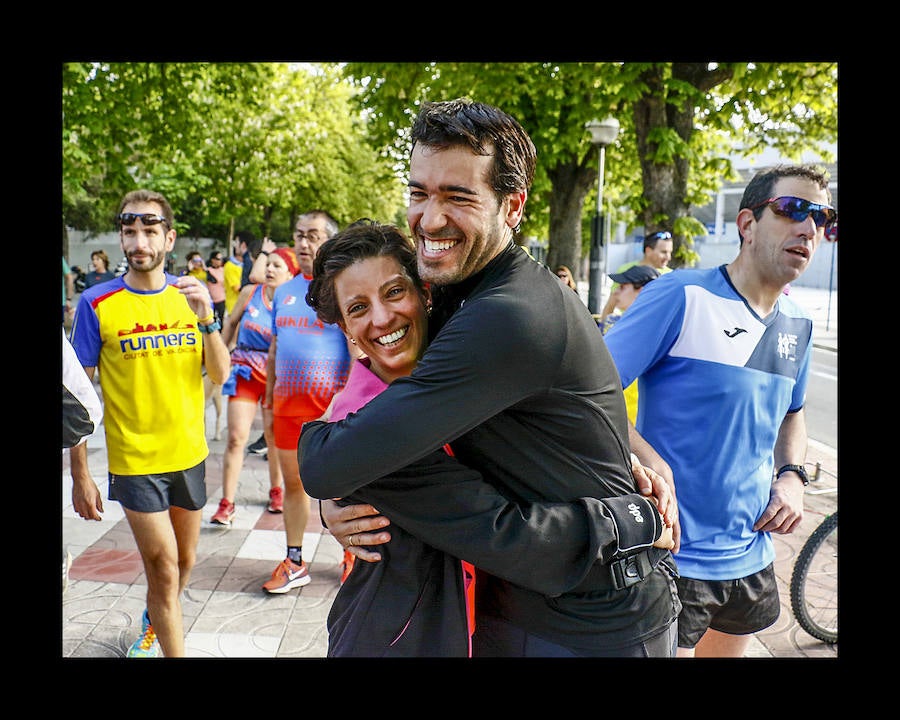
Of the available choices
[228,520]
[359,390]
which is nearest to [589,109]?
[228,520]

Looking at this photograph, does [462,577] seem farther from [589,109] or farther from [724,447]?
[589,109]

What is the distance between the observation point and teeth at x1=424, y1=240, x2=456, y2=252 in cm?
162

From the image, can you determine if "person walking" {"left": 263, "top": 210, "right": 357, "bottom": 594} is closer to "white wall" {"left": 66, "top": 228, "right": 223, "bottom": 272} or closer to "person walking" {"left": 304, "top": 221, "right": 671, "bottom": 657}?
"person walking" {"left": 304, "top": 221, "right": 671, "bottom": 657}

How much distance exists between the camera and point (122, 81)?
1134 centimetres

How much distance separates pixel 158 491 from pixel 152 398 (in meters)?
Result: 0.40

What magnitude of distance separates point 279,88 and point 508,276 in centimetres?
2423

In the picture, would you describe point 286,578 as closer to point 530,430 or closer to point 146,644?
point 146,644

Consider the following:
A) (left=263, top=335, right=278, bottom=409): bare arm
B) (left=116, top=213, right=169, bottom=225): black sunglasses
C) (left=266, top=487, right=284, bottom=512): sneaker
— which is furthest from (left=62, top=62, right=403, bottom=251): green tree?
(left=116, top=213, right=169, bottom=225): black sunglasses

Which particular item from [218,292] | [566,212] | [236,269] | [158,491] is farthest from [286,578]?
[566,212]

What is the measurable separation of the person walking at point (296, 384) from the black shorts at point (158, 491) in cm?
88

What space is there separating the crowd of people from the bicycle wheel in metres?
1.41

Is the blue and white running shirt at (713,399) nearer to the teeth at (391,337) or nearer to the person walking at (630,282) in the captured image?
the teeth at (391,337)

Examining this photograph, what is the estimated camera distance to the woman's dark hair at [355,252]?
1.77m

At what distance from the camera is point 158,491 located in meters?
3.29
